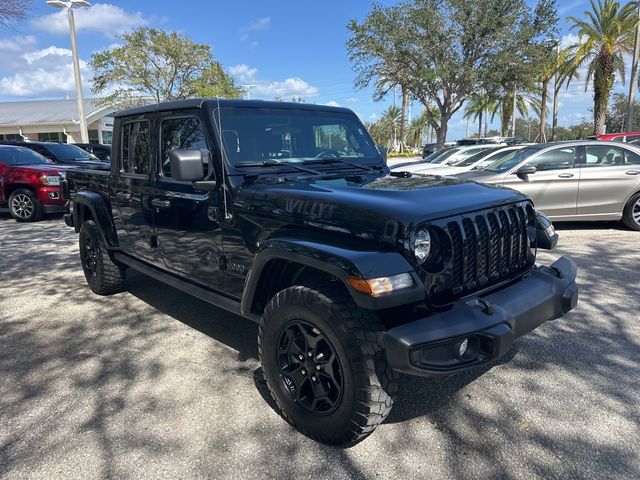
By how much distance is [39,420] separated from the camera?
2.88m

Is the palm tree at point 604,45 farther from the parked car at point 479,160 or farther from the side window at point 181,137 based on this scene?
the side window at point 181,137

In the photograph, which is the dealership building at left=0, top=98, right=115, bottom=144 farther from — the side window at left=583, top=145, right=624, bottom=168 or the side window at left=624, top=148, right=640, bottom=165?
the side window at left=624, top=148, right=640, bottom=165

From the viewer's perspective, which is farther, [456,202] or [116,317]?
[116,317]

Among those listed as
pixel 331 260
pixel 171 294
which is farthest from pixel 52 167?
pixel 331 260

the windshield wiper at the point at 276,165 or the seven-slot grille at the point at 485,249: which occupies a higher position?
the windshield wiper at the point at 276,165

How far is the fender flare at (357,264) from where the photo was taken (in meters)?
2.18

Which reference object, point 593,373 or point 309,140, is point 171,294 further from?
point 593,373

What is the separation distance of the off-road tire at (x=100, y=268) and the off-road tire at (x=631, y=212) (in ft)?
26.1

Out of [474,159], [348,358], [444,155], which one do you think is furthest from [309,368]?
[444,155]

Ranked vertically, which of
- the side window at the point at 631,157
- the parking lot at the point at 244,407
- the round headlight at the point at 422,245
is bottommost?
the parking lot at the point at 244,407

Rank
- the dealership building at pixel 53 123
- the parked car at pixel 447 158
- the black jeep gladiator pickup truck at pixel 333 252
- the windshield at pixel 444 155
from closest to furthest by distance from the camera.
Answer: the black jeep gladiator pickup truck at pixel 333 252 < the parked car at pixel 447 158 < the windshield at pixel 444 155 < the dealership building at pixel 53 123

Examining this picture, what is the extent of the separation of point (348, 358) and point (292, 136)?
6.28 feet

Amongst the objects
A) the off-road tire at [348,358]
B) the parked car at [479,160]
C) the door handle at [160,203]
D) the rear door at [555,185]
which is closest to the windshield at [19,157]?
the door handle at [160,203]

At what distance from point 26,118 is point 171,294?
122ft
